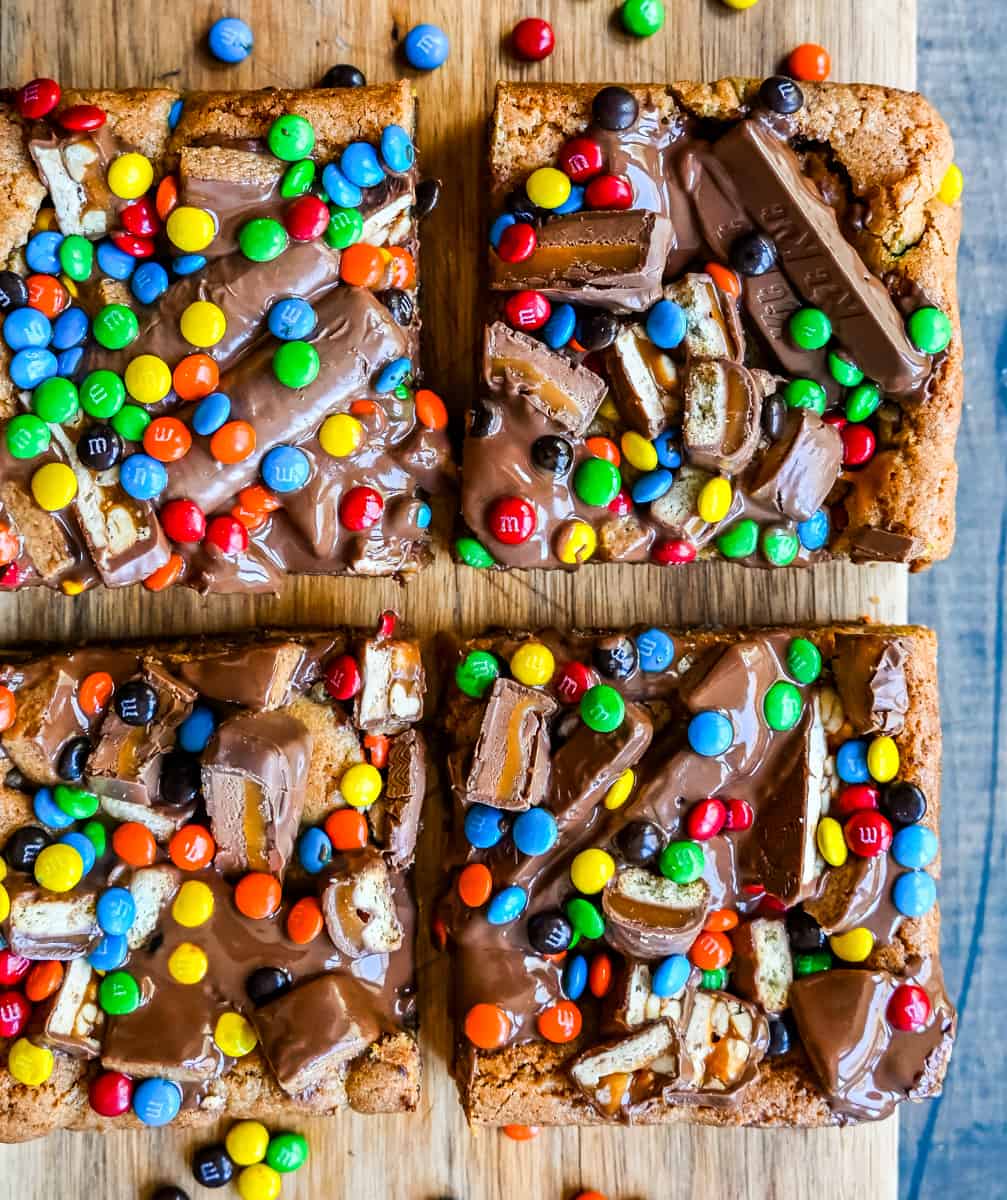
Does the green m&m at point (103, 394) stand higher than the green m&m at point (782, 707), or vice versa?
the green m&m at point (103, 394)

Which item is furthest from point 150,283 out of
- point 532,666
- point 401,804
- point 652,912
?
point 652,912

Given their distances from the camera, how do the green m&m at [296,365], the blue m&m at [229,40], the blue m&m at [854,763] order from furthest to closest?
the blue m&m at [229,40] < the blue m&m at [854,763] < the green m&m at [296,365]

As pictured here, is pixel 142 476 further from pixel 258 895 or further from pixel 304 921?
pixel 304 921

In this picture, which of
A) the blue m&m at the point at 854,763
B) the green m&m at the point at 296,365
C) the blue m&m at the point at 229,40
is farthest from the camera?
the blue m&m at the point at 229,40

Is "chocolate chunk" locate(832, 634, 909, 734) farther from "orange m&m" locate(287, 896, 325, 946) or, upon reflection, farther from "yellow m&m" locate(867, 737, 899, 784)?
"orange m&m" locate(287, 896, 325, 946)

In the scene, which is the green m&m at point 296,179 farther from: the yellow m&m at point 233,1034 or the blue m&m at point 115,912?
the yellow m&m at point 233,1034

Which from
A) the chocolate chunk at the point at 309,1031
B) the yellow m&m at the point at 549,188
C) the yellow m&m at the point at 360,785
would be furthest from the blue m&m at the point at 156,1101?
the yellow m&m at the point at 549,188
